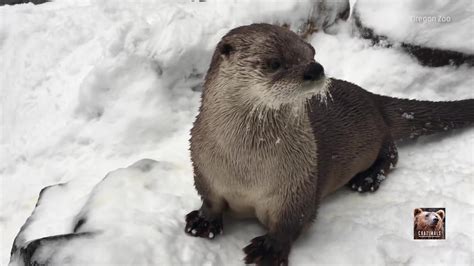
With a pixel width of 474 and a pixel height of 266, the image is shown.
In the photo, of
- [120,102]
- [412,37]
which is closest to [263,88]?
[120,102]

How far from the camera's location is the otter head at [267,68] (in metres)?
1.45

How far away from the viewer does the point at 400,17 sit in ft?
9.96

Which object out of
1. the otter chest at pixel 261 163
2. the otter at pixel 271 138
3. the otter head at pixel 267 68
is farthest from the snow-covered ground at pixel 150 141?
the otter head at pixel 267 68

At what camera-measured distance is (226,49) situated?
1.62m

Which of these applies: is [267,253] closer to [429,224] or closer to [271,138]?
[271,138]

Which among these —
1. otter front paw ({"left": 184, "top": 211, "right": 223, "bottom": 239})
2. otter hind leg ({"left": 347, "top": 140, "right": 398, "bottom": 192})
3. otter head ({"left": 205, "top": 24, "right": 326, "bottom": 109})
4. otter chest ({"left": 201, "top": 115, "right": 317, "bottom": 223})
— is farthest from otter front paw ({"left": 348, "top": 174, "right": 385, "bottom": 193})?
otter head ({"left": 205, "top": 24, "right": 326, "bottom": 109})

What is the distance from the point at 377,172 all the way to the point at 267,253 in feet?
2.53

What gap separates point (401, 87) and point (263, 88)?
1.62 m

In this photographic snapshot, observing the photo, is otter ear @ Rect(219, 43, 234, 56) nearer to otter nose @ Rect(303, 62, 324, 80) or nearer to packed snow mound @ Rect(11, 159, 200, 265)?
otter nose @ Rect(303, 62, 324, 80)

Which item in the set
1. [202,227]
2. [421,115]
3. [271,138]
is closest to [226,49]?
[271,138]

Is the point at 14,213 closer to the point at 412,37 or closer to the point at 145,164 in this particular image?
the point at 145,164

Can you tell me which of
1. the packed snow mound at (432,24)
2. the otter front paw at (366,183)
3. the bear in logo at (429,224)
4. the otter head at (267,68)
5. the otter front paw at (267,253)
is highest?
the otter head at (267,68)

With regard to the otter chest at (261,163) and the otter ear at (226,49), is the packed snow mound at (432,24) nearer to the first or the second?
the otter chest at (261,163)

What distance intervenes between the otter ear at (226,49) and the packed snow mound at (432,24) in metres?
1.72
